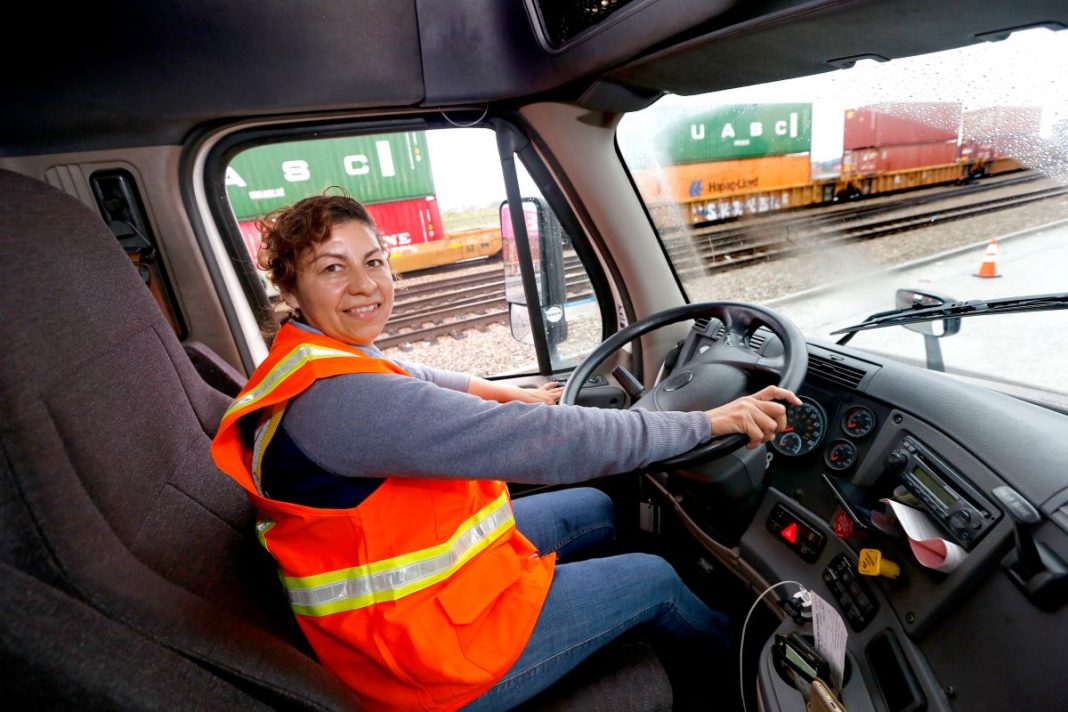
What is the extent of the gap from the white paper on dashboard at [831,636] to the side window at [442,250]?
1341mm

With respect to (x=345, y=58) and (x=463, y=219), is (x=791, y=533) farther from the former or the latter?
(x=463, y=219)

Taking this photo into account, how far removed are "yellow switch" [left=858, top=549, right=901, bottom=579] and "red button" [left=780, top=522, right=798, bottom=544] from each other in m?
0.26

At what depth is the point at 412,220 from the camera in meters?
6.72

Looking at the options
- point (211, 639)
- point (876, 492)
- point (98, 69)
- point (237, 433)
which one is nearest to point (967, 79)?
point (876, 492)

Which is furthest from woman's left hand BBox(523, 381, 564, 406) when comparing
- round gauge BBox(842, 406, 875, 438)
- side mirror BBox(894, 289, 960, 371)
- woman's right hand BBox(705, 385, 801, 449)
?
side mirror BBox(894, 289, 960, 371)

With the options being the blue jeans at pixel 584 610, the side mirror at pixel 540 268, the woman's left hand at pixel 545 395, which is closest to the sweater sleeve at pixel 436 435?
the blue jeans at pixel 584 610

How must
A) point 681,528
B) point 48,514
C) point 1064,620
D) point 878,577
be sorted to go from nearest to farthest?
point 48,514 < point 1064,620 < point 878,577 < point 681,528

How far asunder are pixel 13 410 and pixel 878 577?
1.62m

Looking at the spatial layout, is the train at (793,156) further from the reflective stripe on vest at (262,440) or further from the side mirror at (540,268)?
the reflective stripe on vest at (262,440)

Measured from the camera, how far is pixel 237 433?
1059 mm

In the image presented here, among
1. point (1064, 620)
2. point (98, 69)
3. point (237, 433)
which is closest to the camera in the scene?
point (1064, 620)

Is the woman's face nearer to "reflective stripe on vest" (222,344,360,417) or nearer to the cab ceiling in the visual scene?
"reflective stripe on vest" (222,344,360,417)

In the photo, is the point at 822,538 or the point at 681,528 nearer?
the point at 822,538

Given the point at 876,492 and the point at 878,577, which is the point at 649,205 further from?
the point at 878,577
